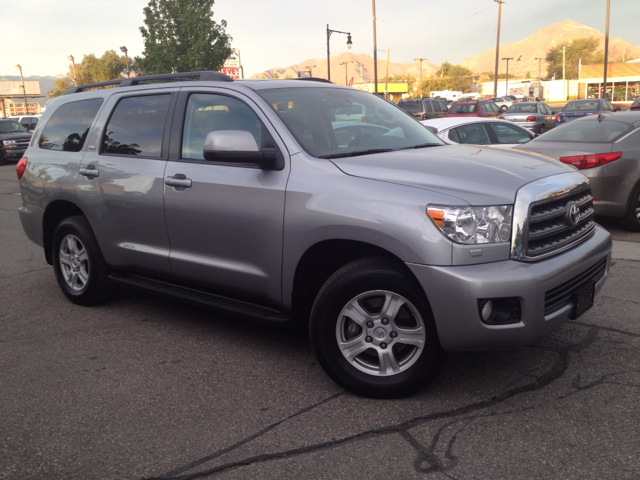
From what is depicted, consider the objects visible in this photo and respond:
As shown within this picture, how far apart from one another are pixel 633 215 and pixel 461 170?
522 centimetres

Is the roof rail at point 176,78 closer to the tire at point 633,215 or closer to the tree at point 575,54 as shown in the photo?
the tire at point 633,215

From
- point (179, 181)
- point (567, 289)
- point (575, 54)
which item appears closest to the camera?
point (567, 289)

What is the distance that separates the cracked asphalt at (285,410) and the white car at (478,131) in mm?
5250

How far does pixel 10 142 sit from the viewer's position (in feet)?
81.5

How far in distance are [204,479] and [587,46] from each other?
516ft

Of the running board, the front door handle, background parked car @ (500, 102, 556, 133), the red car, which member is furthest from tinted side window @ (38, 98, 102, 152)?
the red car

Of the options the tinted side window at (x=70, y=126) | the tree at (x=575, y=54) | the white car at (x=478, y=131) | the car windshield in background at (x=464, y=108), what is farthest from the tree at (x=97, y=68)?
the tree at (x=575, y=54)

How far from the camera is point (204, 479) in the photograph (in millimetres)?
2814

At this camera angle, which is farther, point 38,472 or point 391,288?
point 391,288

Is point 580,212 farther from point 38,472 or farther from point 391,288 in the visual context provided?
point 38,472

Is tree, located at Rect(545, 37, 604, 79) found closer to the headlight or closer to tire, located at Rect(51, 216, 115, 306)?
tire, located at Rect(51, 216, 115, 306)

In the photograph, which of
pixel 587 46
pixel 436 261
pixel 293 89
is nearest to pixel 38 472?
pixel 436 261

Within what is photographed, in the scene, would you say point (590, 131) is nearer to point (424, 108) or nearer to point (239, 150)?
point (239, 150)

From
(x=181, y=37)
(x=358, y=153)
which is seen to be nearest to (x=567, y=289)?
(x=358, y=153)
